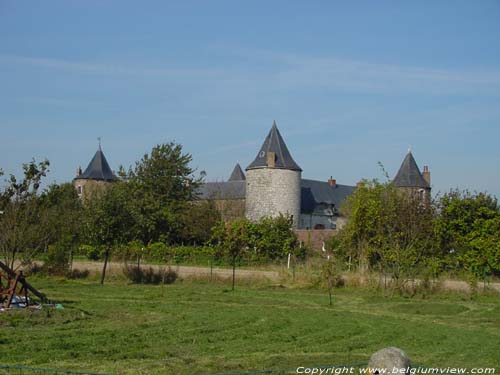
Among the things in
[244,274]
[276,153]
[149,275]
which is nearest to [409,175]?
[276,153]

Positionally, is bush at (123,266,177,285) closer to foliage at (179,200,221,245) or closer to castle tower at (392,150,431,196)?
foliage at (179,200,221,245)

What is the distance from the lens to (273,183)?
60062 millimetres

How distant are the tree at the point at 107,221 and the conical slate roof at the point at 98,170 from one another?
154ft

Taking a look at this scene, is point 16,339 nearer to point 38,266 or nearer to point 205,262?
point 38,266

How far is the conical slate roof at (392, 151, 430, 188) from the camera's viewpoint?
64.0 m

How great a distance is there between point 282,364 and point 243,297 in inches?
503

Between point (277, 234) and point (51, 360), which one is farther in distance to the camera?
point (277, 234)

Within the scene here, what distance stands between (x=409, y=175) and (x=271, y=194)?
43.7 ft

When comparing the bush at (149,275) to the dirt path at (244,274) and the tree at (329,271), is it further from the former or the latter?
the tree at (329,271)

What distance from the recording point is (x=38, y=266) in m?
31.8

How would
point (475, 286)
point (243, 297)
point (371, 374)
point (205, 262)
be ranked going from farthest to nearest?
point (205, 262) < point (475, 286) < point (243, 297) < point (371, 374)

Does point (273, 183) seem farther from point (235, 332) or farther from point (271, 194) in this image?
point (235, 332)

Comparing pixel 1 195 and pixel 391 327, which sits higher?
pixel 1 195

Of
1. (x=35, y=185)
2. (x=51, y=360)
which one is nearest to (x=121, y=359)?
(x=51, y=360)
